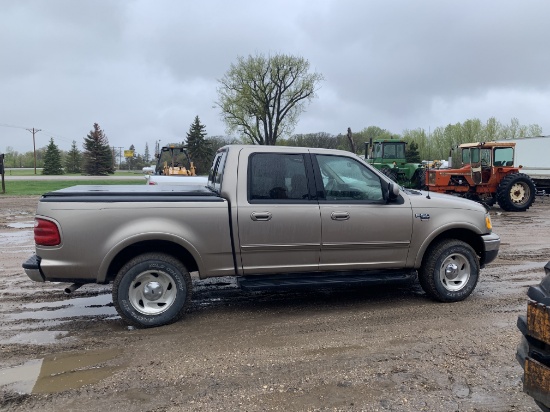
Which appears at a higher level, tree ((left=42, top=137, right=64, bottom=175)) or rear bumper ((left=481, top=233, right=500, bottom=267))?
tree ((left=42, top=137, right=64, bottom=175))

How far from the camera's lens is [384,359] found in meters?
4.22

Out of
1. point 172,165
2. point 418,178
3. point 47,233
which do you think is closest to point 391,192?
point 47,233

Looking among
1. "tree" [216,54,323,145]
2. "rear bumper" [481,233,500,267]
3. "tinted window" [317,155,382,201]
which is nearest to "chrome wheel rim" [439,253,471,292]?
"rear bumper" [481,233,500,267]

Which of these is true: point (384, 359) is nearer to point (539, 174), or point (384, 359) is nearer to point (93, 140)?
point (539, 174)

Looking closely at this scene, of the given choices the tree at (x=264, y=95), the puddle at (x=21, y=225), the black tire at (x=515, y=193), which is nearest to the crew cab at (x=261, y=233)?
the puddle at (x=21, y=225)

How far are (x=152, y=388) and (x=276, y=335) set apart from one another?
1.51 metres

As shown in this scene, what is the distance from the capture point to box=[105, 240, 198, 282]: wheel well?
509 cm

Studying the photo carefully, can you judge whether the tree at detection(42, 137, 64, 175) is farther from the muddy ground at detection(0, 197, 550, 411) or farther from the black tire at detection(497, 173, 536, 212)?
the muddy ground at detection(0, 197, 550, 411)

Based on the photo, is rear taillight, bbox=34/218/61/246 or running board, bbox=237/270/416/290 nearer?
rear taillight, bbox=34/218/61/246

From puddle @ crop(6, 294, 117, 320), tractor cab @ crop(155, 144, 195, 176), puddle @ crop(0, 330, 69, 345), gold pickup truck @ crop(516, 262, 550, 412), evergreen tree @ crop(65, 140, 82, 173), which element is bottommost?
puddle @ crop(0, 330, 69, 345)

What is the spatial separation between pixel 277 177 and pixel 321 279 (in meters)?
1.31

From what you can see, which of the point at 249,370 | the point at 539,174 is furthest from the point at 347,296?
the point at 539,174

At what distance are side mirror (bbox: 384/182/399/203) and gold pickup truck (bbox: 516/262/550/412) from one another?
2.85 meters

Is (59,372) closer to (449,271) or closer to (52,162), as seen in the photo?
(449,271)
